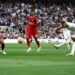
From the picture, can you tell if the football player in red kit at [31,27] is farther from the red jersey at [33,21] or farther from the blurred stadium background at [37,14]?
the blurred stadium background at [37,14]

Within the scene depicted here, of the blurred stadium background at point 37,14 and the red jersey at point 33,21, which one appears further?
the blurred stadium background at point 37,14

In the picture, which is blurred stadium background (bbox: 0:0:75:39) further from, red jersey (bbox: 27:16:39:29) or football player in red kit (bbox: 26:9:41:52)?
red jersey (bbox: 27:16:39:29)

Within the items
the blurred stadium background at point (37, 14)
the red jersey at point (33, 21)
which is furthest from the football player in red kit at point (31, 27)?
the blurred stadium background at point (37, 14)

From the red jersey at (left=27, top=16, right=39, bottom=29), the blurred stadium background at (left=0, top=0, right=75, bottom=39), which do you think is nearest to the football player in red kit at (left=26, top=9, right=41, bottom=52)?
the red jersey at (left=27, top=16, right=39, bottom=29)

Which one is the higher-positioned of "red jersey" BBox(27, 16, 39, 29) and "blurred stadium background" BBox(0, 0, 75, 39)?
"red jersey" BBox(27, 16, 39, 29)

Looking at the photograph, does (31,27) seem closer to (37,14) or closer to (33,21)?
(33,21)

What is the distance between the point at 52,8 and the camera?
5109cm

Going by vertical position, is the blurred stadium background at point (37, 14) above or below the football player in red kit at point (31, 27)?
below

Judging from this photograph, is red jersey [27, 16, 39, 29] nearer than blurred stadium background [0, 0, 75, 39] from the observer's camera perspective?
Yes

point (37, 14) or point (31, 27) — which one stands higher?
point (31, 27)

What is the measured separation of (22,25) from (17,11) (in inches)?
129

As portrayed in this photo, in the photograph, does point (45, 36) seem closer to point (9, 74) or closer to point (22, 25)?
point (22, 25)

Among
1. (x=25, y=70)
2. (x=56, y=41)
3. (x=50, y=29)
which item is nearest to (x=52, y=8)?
(x=50, y=29)

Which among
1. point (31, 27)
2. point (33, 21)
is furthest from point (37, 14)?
point (33, 21)
